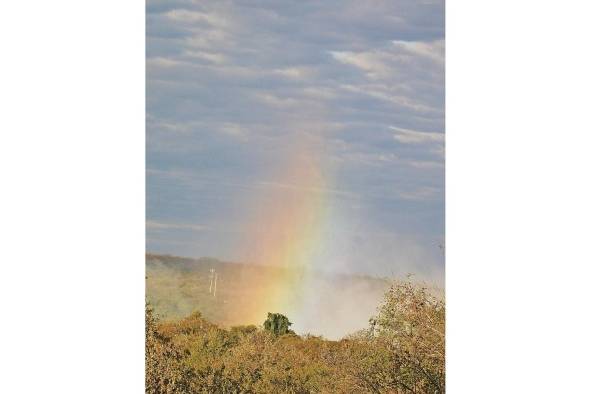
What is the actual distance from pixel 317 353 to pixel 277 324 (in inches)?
11.5

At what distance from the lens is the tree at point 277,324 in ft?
19.6

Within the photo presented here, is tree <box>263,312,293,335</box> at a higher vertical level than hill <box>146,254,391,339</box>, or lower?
lower

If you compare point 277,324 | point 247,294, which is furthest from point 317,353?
point 247,294

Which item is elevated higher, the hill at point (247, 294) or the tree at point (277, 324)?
the hill at point (247, 294)

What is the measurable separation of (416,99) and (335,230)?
88cm

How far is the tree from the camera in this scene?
235 inches

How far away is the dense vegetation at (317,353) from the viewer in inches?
232

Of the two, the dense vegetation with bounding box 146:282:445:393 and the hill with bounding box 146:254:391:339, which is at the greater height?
the hill with bounding box 146:254:391:339

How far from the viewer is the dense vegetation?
5.89m

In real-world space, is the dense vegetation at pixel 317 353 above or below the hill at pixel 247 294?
below

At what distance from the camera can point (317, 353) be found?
593cm
